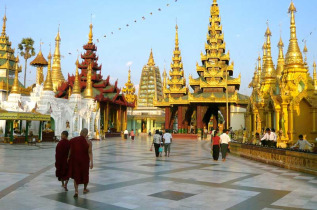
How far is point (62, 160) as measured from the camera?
787 centimetres

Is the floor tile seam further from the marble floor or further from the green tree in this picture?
the green tree

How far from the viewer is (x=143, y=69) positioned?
268 ft

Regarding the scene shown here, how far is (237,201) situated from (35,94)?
32809 mm

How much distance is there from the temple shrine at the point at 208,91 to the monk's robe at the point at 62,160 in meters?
34.1

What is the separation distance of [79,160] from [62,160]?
1.03 metres

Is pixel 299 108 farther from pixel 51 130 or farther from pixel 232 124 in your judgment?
pixel 232 124

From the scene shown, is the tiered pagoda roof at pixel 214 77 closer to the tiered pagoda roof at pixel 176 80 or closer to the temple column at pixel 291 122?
the tiered pagoda roof at pixel 176 80

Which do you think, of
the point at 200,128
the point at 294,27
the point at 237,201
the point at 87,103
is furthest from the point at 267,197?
the point at 200,128

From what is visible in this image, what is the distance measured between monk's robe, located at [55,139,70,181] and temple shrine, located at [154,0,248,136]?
34.1m

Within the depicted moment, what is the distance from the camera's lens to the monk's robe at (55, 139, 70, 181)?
7.75m

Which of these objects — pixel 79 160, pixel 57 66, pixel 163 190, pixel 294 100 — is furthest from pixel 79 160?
pixel 57 66

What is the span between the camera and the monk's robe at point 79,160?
Answer: 7.04 metres

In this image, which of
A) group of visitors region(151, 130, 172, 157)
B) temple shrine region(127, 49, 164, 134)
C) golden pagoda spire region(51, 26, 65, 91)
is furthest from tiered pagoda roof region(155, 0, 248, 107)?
group of visitors region(151, 130, 172, 157)

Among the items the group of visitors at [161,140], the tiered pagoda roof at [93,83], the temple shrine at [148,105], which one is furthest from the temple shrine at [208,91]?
the group of visitors at [161,140]
